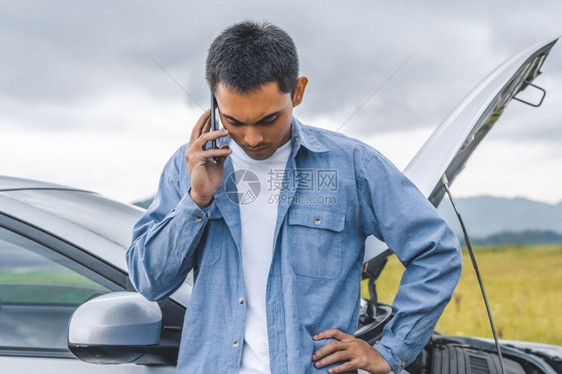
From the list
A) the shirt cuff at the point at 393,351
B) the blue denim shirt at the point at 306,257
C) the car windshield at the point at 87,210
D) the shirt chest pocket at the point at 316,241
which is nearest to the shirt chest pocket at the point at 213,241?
the blue denim shirt at the point at 306,257

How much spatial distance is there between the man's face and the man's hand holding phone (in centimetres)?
4

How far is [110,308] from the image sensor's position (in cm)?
157

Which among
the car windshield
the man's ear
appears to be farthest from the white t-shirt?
the car windshield

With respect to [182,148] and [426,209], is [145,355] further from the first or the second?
[426,209]

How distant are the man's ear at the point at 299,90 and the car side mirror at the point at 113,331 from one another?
0.68 m

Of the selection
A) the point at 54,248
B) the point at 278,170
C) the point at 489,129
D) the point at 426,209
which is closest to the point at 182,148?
the point at 278,170

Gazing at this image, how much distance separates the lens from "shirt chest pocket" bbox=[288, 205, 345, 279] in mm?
1627

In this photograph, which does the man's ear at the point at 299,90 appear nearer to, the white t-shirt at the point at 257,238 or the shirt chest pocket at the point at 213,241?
the white t-shirt at the point at 257,238

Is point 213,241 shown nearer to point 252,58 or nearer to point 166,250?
point 166,250

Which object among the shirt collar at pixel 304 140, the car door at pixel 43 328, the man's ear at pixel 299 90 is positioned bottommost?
the car door at pixel 43 328

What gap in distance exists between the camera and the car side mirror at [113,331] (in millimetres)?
1538

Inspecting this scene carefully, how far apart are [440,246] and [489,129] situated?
958 millimetres

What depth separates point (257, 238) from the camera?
1.66 meters

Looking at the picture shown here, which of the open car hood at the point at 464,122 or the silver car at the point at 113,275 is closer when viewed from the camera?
the silver car at the point at 113,275
